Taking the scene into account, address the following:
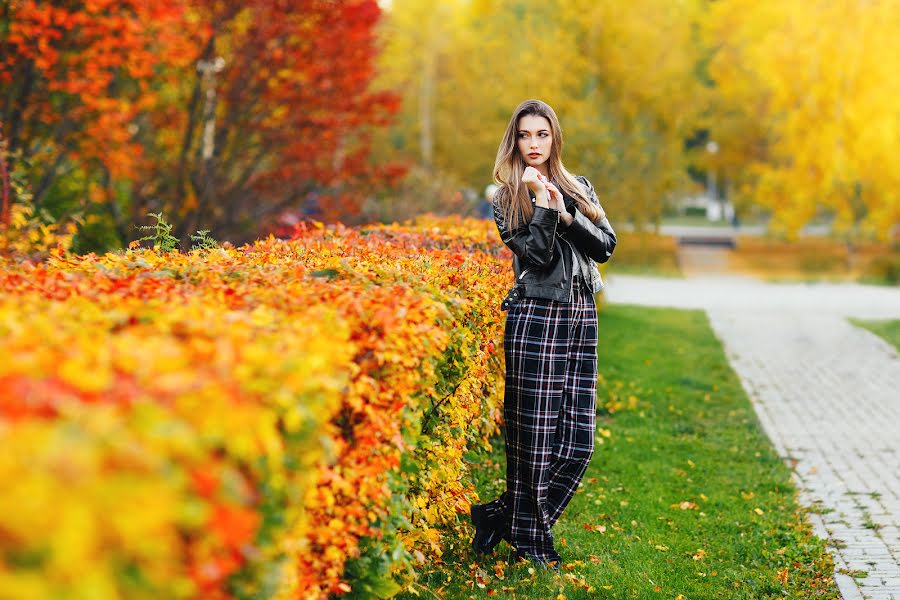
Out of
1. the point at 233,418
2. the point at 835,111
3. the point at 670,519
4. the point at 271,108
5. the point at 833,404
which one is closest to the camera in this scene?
the point at 233,418

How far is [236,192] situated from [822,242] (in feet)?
75.5

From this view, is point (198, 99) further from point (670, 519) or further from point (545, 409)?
point (545, 409)

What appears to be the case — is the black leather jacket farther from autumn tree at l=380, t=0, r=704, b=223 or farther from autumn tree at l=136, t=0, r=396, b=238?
autumn tree at l=380, t=0, r=704, b=223

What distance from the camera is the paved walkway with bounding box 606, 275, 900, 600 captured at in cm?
514

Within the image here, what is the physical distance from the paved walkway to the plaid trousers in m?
1.42

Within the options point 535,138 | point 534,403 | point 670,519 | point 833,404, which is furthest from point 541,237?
point 833,404

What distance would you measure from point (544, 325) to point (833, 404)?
5.57 m

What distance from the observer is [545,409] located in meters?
4.24

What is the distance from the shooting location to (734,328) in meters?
13.9

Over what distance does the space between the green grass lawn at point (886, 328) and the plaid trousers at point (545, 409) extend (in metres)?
9.10

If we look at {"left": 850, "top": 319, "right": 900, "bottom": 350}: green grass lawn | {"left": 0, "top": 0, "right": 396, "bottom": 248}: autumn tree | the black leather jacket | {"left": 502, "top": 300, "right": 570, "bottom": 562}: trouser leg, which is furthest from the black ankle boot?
{"left": 850, "top": 319, "right": 900, "bottom": 350}: green grass lawn

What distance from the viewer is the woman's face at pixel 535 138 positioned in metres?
4.32

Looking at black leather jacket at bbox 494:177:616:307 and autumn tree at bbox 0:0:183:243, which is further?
autumn tree at bbox 0:0:183:243

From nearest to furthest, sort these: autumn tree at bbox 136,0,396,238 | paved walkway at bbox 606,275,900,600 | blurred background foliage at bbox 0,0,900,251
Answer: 1. paved walkway at bbox 606,275,900,600
2. blurred background foliage at bbox 0,0,900,251
3. autumn tree at bbox 136,0,396,238
